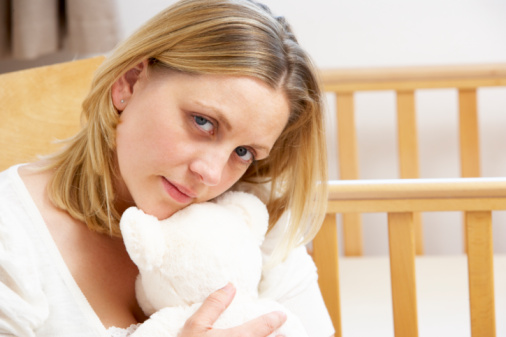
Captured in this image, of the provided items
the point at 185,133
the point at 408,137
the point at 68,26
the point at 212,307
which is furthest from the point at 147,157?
the point at 408,137

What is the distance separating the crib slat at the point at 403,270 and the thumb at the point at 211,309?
0.35 meters

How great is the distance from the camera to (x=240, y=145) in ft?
2.58

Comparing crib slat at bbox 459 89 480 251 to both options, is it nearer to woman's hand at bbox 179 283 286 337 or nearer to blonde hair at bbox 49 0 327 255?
blonde hair at bbox 49 0 327 255

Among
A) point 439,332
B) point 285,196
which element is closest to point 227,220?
point 285,196

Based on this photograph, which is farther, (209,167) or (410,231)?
(410,231)

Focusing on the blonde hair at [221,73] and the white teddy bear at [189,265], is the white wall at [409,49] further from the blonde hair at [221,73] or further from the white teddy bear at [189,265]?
the white teddy bear at [189,265]

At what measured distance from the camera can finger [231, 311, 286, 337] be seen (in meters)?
0.70

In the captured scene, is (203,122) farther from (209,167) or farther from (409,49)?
(409,49)

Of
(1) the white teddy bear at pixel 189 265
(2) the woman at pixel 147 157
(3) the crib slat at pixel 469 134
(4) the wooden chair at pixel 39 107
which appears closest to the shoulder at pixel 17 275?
(2) the woman at pixel 147 157

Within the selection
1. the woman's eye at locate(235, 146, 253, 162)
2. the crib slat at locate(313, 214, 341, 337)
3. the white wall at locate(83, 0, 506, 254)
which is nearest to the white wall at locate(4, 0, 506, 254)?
the white wall at locate(83, 0, 506, 254)

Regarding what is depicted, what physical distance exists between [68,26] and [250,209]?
3.14 feet

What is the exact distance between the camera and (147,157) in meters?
0.76

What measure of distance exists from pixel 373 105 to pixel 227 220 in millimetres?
1074

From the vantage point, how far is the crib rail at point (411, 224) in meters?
0.93
